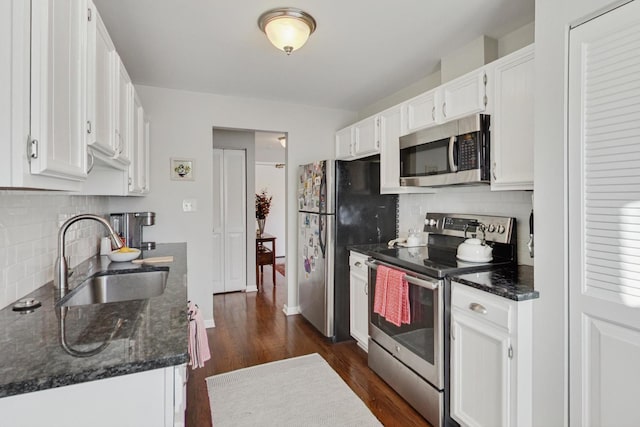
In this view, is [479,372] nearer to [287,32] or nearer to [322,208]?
[322,208]

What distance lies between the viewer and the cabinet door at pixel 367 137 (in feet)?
9.80

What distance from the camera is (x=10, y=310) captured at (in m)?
1.21

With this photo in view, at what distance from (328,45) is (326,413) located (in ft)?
8.01

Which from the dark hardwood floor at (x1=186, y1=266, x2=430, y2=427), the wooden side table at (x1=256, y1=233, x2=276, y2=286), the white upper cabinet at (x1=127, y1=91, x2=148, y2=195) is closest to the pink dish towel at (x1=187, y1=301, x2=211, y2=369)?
the dark hardwood floor at (x1=186, y1=266, x2=430, y2=427)

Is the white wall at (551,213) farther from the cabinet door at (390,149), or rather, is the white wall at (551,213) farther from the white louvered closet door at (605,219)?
the cabinet door at (390,149)

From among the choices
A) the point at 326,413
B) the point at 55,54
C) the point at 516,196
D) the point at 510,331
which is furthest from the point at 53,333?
the point at 516,196

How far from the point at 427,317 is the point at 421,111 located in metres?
1.49

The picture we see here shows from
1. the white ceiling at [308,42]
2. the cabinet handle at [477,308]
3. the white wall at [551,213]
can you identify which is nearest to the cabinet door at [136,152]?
the white ceiling at [308,42]

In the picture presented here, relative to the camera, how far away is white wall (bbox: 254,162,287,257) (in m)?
7.80

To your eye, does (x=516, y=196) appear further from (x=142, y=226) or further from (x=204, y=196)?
(x=142, y=226)

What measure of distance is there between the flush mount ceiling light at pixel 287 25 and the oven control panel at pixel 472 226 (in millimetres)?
1676

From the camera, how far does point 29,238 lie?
4.67ft

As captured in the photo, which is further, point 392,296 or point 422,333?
point 392,296

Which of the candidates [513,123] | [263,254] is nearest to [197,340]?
[513,123]
